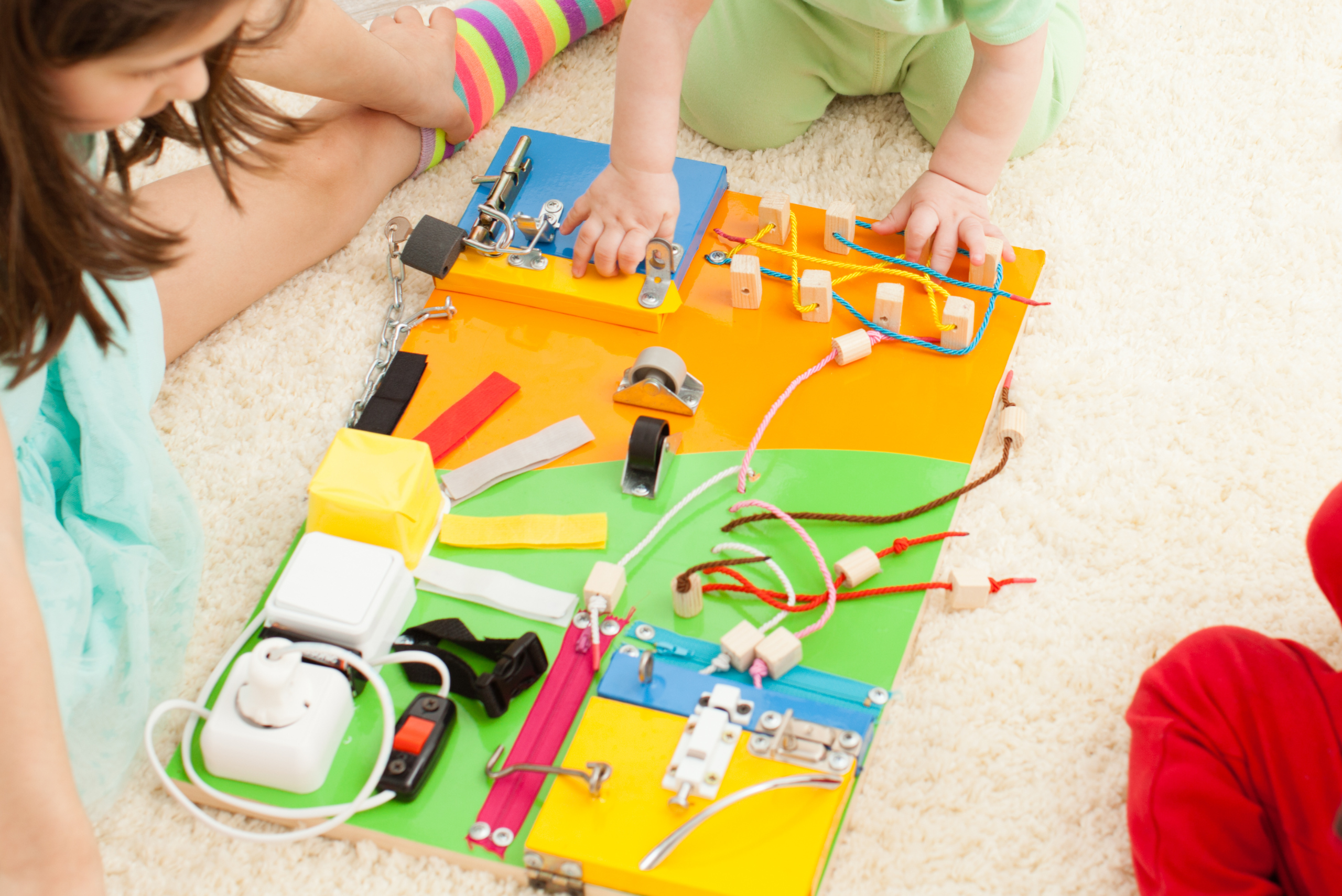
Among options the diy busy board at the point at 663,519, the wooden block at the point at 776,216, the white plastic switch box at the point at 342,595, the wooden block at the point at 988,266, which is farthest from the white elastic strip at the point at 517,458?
the wooden block at the point at 988,266

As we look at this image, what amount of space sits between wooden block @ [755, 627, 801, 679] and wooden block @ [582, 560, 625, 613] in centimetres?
13

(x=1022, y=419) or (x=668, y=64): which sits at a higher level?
(x=668, y=64)

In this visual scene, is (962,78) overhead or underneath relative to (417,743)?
overhead

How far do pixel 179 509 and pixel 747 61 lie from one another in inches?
31.6

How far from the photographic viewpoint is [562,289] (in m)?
1.20

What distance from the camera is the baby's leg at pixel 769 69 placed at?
4.41ft

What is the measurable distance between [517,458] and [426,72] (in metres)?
0.49

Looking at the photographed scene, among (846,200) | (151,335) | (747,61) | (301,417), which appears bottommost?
(301,417)

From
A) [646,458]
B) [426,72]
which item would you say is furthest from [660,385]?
[426,72]

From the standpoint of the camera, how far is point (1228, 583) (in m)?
1.01

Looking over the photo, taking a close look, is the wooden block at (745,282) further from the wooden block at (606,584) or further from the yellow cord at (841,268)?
the wooden block at (606,584)

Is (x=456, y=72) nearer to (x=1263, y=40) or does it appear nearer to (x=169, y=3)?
(x=169, y=3)

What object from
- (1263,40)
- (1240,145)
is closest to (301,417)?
(1240,145)

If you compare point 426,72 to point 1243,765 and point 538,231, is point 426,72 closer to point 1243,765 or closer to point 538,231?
point 538,231
